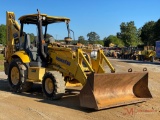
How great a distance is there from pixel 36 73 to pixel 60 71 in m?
0.87

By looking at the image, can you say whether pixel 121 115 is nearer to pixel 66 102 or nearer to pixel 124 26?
pixel 66 102

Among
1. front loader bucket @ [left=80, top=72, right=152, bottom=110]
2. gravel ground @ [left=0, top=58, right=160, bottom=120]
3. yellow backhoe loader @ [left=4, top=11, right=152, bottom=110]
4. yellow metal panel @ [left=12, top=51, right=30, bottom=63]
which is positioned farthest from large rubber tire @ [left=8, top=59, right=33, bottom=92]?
front loader bucket @ [left=80, top=72, right=152, bottom=110]

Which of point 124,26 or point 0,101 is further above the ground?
point 124,26

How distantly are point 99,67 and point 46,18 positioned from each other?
8.97ft

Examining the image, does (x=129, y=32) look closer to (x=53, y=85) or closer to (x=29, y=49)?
(x=29, y=49)

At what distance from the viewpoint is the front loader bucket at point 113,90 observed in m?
7.61

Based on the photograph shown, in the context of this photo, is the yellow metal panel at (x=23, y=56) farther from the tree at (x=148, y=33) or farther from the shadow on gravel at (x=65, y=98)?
the tree at (x=148, y=33)

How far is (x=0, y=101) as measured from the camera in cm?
880

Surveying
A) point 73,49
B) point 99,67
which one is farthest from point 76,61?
point 99,67

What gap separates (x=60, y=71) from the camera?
9.55 meters

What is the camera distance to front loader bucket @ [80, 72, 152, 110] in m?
7.61

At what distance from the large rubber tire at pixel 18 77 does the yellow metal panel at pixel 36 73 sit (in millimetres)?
331

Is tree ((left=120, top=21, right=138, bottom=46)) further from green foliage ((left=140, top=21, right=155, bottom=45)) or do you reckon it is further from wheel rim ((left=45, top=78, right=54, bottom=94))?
wheel rim ((left=45, top=78, right=54, bottom=94))

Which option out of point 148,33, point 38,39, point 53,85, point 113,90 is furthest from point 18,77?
point 148,33
